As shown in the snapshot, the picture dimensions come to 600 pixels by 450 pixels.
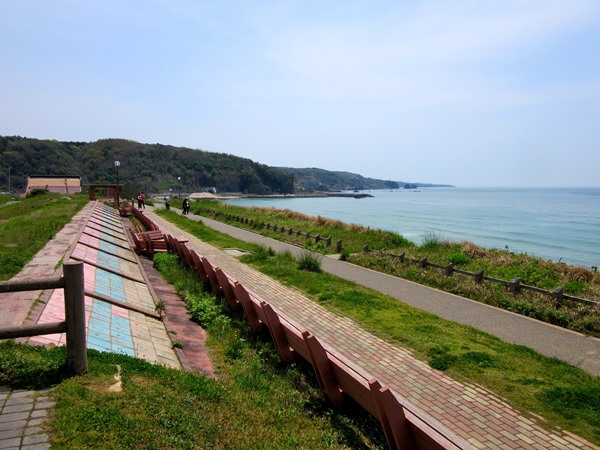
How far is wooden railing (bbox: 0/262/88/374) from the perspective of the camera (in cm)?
382

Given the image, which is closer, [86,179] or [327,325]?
[327,325]

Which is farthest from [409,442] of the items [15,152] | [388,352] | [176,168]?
[176,168]

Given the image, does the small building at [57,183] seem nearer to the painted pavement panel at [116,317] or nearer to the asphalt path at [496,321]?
the painted pavement panel at [116,317]

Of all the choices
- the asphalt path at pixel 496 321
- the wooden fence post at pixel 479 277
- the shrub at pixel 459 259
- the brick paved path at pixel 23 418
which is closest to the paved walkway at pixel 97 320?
the brick paved path at pixel 23 418

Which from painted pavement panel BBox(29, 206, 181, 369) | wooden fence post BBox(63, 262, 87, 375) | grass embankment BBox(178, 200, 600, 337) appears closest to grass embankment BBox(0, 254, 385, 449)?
wooden fence post BBox(63, 262, 87, 375)

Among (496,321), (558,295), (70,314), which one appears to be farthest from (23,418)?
(558,295)

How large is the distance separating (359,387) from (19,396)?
2.82 m

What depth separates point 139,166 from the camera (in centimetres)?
13712

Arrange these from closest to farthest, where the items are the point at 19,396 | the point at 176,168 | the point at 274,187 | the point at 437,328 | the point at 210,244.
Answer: the point at 19,396
the point at 437,328
the point at 210,244
the point at 176,168
the point at 274,187

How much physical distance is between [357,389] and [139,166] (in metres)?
144

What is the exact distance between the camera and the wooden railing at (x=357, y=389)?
3186 millimetres

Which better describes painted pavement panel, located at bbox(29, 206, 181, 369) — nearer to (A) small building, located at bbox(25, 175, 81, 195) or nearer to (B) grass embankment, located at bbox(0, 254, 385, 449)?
Answer: (B) grass embankment, located at bbox(0, 254, 385, 449)

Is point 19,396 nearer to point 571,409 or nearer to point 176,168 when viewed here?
point 571,409

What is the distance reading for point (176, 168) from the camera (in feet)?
495
